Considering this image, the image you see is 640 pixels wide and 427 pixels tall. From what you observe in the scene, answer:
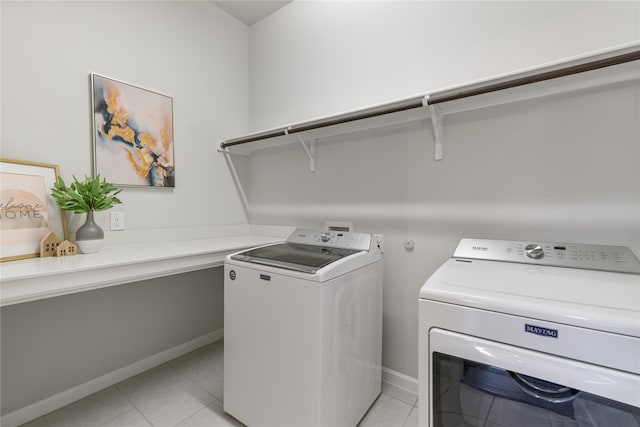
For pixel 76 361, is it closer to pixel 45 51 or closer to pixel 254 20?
pixel 45 51

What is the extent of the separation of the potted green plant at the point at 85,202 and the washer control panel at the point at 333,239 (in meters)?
1.06

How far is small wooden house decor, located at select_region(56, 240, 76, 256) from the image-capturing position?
1378 millimetres

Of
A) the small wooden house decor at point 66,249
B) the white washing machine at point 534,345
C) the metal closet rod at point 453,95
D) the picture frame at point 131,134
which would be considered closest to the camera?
the white washing machine at point 534,345

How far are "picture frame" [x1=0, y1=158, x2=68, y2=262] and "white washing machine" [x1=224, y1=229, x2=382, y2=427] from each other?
936mm

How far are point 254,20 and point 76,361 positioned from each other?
112 inches

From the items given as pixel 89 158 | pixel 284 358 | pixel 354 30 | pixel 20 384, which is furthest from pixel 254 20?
pixel 20 384

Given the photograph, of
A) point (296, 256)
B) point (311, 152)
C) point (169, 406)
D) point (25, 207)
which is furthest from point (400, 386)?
point (25, 207)

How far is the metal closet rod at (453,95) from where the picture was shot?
1.01 metres

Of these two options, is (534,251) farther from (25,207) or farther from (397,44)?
(25,207)

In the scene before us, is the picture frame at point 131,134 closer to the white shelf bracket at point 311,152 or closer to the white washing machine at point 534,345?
the white shelf bracket at point 311,152

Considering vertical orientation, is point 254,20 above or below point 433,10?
above

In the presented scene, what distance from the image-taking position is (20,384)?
4.62 feet

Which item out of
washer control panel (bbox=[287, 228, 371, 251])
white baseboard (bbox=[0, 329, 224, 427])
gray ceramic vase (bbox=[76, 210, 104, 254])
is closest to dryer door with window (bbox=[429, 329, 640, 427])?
washer control panel (bbox=[287, 228, 371, 251])

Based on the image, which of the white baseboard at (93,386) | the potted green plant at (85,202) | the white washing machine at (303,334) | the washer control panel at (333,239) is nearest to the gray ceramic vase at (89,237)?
the potted green plant at (85,202)
